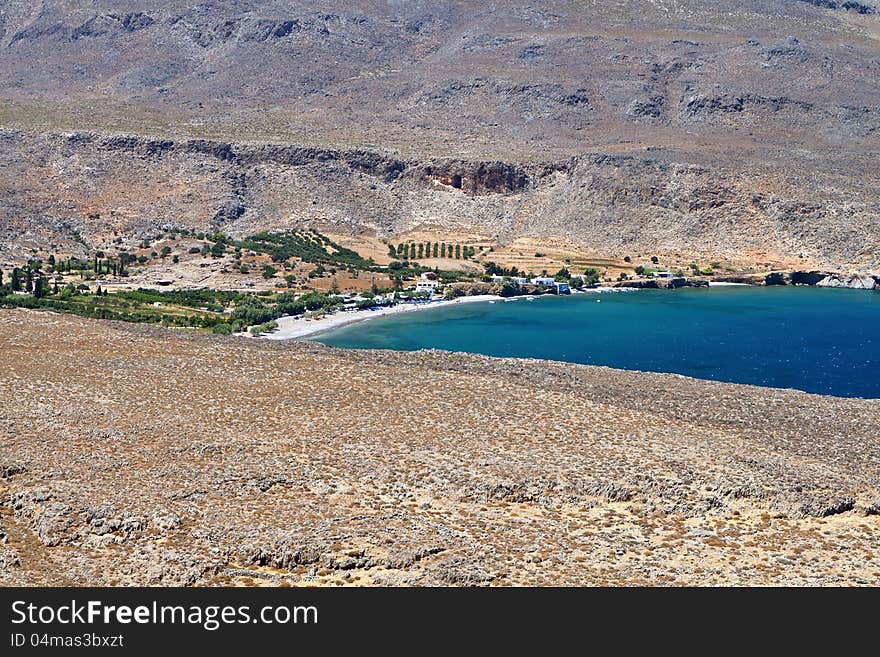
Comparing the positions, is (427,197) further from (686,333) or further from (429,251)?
(686,333)

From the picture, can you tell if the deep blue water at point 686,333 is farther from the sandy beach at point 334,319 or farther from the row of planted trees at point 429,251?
the row of planted trees at point 429,251

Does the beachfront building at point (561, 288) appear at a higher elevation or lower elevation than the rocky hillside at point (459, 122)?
lower

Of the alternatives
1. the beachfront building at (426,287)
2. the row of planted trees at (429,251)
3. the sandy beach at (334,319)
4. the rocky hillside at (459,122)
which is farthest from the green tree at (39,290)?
the row of planted trees at (429,251)

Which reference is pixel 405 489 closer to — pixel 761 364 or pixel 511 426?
pixel 511 426

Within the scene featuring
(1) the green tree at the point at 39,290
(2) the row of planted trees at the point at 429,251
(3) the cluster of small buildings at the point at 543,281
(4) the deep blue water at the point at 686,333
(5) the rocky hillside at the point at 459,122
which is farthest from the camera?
(5) the rocky hillside at the point at 459,122

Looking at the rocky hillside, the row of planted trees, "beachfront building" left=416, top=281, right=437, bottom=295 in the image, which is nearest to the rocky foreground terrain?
"beachfront building" left=416, top=281, right=437, bottom=295

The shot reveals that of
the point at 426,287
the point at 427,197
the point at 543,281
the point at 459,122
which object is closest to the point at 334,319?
the point at 426,287
